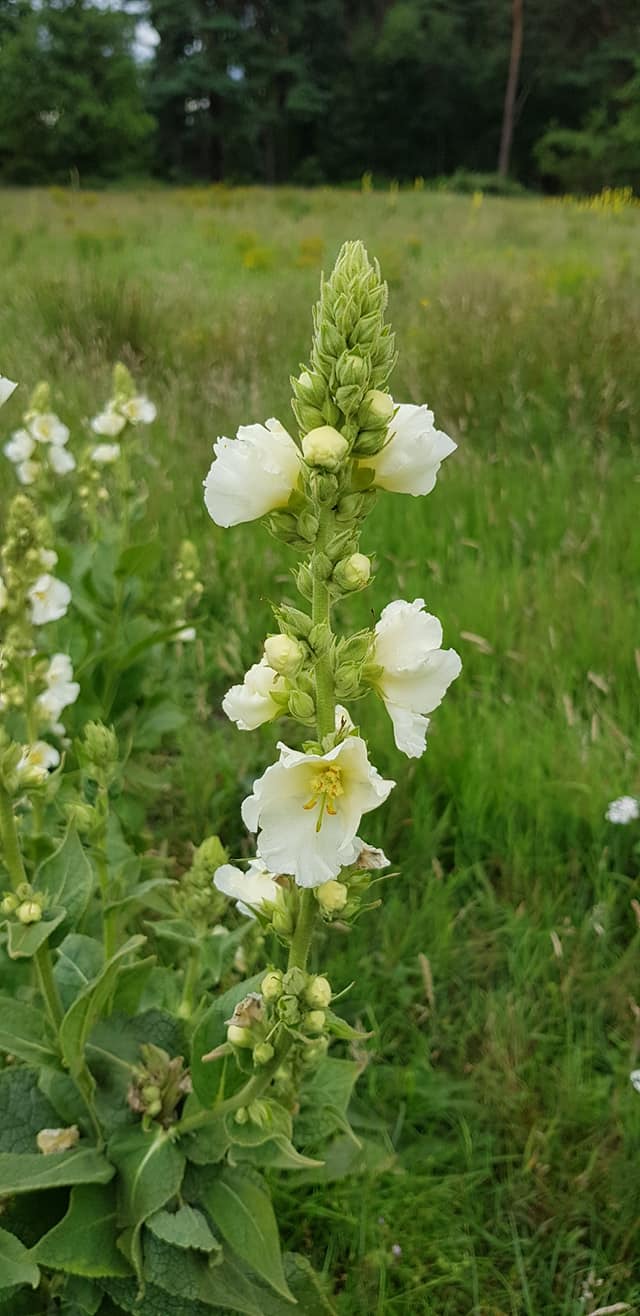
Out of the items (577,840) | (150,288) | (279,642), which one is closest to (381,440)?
(279,642)

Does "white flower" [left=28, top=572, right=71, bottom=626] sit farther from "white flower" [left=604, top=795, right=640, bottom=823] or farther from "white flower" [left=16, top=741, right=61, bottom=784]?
"white flower" [left=604, top=795, right=640, bottom=823]

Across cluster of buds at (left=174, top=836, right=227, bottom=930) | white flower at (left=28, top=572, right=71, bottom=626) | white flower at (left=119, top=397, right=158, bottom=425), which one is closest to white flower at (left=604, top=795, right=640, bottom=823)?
cluster of buds at (left=174, top=836, right=227, bottom=930)

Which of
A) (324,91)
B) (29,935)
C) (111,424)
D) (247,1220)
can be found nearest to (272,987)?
(29,935)

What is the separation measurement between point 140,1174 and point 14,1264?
23 cm

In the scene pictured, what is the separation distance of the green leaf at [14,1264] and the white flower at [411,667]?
1.06 m

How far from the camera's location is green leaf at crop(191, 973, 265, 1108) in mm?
1562

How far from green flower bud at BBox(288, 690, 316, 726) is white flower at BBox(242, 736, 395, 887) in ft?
0.24

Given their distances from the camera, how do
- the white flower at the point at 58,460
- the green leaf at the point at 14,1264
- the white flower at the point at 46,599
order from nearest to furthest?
the green leaf at the point at 14,1264 → the white flower at the point at 46,599 → the white flower at the point at 58,460

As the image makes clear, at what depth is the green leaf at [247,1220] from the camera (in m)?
1.55

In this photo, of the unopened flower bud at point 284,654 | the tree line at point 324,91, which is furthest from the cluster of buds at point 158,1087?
the tree line at point 324,91

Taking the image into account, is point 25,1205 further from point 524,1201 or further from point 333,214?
point 333,214

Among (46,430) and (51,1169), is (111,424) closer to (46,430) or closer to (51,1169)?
(46,430)

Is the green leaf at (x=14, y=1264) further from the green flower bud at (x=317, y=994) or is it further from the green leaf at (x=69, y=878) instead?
the green flower bud at (x=317, y=994)

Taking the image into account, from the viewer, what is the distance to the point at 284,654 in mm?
1150
